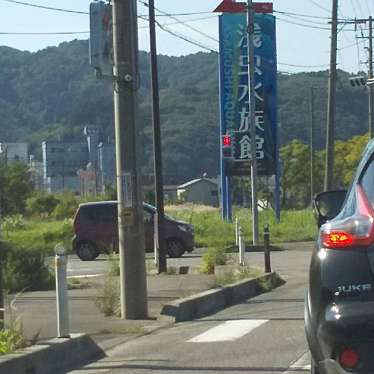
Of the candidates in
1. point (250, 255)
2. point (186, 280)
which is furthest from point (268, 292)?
point (250, 255)

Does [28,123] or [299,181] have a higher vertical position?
[28,123]

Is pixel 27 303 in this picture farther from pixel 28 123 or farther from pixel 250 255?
pixel 28 123

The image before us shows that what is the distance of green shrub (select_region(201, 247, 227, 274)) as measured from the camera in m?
19.9

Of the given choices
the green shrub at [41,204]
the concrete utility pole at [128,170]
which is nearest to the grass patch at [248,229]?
the concrete utility pole at [128,170]

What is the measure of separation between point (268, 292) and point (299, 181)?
68.9 metres

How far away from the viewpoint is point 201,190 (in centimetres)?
12169

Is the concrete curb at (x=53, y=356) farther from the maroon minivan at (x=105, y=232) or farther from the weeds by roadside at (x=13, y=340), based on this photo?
the maroon minivan at (x=105, y=232)

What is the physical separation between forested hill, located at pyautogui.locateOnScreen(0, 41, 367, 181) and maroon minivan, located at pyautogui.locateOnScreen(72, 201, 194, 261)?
8452cm

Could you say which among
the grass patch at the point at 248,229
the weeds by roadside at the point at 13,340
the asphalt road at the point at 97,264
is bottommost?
the asphalt road at the point at 97,264

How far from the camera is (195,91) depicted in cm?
13238

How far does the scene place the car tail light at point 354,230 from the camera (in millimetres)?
4980

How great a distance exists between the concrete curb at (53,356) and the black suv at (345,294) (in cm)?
385

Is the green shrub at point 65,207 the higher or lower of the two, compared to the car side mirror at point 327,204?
lower

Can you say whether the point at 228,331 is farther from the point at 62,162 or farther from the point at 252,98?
the point at 62,162
